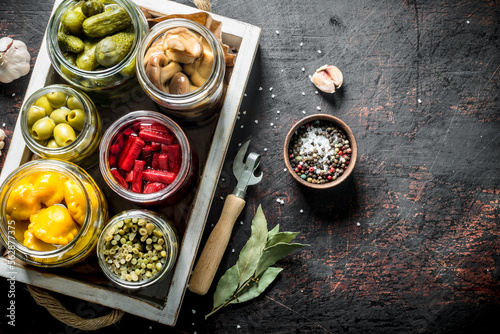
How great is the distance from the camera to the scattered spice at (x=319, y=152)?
154 cm

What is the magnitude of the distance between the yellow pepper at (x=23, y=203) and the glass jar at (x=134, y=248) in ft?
0.69

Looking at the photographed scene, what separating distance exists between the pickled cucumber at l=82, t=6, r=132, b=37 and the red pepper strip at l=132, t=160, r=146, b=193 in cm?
40

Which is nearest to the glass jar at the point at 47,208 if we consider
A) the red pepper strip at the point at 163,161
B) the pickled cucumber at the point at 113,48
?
the red pepper strip at the point at 163,161

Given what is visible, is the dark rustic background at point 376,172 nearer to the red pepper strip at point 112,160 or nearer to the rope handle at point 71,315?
the rope handle at point 71,315

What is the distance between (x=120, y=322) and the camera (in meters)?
1.59

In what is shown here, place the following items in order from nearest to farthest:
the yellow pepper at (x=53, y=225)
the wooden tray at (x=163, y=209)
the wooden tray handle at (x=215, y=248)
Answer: the yellow pepper at (x=53, y=225), the wooden tray at (x=163, y=209), the wooden tray handle at (x=215, y=248)

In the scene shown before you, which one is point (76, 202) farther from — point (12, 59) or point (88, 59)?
point (12, 59)

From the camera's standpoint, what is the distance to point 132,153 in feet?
3.85

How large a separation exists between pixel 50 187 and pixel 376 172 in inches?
49.7

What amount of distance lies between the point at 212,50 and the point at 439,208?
3.97 feet

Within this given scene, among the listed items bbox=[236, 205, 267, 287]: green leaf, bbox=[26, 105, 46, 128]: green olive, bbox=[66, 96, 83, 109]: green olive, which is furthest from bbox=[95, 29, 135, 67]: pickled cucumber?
bbox=[236, 205, 267, 287]: green leaf

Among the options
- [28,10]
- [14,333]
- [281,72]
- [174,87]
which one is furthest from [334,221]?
[28,10]

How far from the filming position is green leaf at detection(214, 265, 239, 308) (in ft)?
4.91

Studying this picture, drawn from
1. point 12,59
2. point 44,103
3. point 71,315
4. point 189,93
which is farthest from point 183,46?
point 71,315
